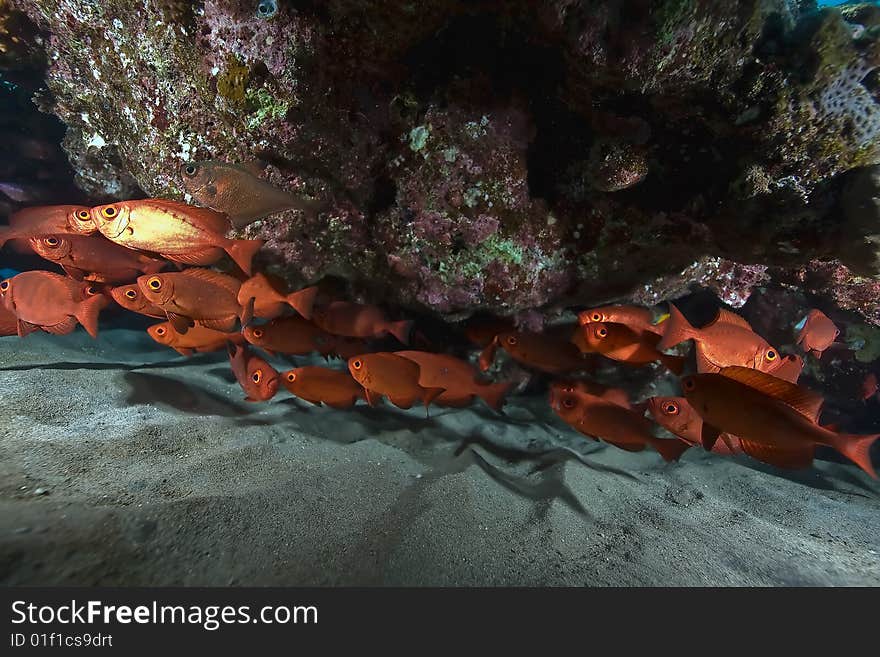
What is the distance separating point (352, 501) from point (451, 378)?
4.70 feet

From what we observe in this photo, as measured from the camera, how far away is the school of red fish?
2.37m

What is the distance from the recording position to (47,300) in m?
3.50

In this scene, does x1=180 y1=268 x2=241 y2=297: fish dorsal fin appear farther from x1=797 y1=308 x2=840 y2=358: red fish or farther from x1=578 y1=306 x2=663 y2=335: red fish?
x1=797 y1=308 x2=840 y2=358: red fish

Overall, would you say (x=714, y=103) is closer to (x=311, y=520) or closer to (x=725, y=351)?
(x=725, y=351)

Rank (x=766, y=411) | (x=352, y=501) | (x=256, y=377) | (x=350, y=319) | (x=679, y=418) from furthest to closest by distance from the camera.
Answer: (x=350, y=319), (x=256, y=377), (x=679, y=418), (x=352, y=501), (x=766, y=411)

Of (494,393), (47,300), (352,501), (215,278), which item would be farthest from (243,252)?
(494,393)

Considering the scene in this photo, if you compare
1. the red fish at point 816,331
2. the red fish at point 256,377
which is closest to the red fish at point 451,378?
the red fish at point 256,377

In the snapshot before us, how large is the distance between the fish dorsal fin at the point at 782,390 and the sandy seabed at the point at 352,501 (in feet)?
2.92

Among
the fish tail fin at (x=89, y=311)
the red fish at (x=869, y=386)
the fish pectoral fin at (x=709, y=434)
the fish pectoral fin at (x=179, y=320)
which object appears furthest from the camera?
the red fish at (x=869, y=386)

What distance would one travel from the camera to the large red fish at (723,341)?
2.98m

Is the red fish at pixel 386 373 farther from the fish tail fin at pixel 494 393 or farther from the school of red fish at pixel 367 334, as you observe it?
the fish tail fin at pixel 494 393

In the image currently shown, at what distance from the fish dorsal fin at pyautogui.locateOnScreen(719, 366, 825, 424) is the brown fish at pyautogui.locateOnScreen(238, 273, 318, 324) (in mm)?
2948

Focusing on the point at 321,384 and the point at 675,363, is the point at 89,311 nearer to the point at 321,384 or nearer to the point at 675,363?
the point at 321,384

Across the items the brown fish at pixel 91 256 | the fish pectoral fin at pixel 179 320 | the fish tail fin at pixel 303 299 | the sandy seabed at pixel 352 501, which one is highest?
the brown fish at pixel 91 256
